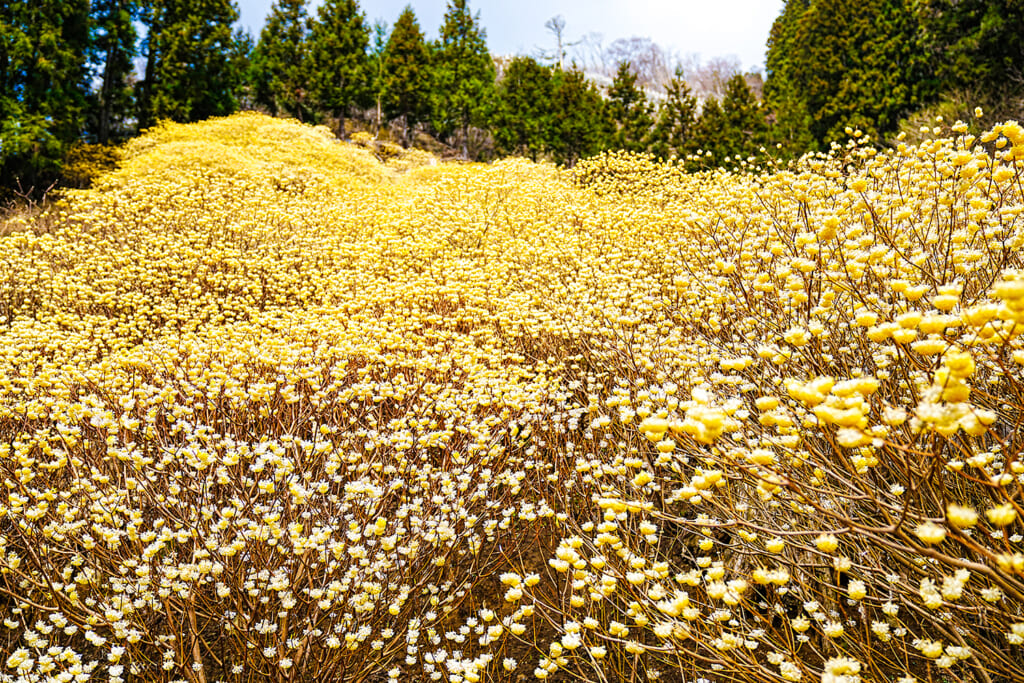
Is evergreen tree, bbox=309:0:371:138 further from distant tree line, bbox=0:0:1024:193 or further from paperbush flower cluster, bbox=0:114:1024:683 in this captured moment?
paperbush flower cluster, bbox=0:114:1024:683

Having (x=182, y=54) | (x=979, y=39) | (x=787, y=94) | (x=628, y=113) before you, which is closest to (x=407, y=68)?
(x=182, y=54)

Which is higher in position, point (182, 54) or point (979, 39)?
point (182, 54)

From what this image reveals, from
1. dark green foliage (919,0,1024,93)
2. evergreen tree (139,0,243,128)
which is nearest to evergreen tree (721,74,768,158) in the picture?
dark green foliage (919,0,1024,93)

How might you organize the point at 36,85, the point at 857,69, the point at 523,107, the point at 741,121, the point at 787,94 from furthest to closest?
the point at 523,107, the point at 787,94, the point at 741,121, the point at 857,69, the point at 36,85

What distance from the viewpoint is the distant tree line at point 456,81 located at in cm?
1202

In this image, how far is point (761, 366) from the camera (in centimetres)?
299

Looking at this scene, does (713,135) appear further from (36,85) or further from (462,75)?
(36,85)

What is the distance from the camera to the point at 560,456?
3.35 m

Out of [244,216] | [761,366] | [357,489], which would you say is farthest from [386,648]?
[244,216]

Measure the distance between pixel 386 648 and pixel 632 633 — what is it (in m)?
1.16

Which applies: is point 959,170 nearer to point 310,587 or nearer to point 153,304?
point 310,587

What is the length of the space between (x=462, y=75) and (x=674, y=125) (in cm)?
1016

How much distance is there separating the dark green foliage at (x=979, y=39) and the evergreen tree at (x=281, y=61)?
2057 cm

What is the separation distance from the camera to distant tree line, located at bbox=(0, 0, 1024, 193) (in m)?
12.0
